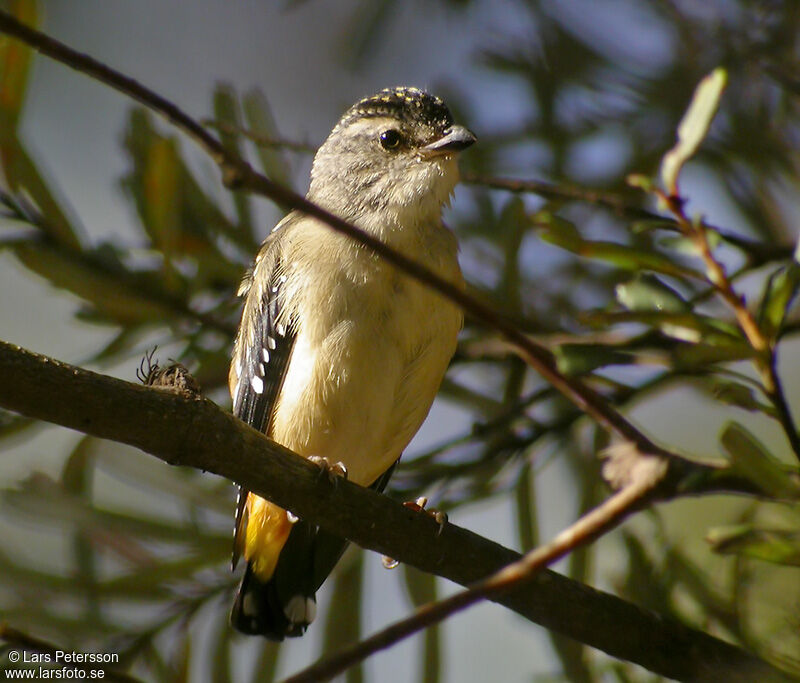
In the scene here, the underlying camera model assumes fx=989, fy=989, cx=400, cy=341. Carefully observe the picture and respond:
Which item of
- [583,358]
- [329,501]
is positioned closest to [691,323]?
[583,358]

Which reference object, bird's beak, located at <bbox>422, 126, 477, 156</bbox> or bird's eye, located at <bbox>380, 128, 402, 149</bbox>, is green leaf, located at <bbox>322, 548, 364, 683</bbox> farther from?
bird's eye, located at <bbox>380, 128, 402, 149</bbox>

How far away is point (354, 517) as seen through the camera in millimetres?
2734

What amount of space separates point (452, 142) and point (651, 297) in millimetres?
2315

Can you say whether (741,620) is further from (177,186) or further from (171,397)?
(177,186)

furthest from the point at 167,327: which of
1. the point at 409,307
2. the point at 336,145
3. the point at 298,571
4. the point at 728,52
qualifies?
the point at 728,52

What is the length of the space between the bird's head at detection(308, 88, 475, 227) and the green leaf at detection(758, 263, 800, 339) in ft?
7.51

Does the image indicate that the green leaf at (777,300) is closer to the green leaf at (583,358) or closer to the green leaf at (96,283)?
the green leaf at (583,358)

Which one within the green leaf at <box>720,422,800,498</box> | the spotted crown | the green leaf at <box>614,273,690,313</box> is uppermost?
the spotted crown

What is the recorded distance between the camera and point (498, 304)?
3912 mm

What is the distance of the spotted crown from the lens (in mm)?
4207

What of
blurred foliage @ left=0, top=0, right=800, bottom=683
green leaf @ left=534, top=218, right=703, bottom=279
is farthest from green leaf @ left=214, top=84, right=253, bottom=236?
green leaf @ left=534, top=218, right=703, bottom=279

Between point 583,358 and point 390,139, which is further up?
point 390,139

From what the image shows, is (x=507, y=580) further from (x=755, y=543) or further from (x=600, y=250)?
(x=600, y=250)

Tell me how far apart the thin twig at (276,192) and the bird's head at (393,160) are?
2518 millimetres
